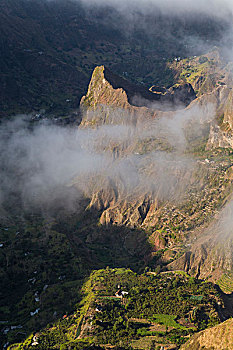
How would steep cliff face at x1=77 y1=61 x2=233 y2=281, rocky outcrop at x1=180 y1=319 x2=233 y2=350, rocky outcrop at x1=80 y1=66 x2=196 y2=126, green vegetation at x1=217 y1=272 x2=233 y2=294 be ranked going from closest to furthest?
1. rocky outcrop at x1=180 y1=319 x2=233 y2=350
2. green vegetation at x1=217 y1=272 x2=233 y2=294
3. steep cliff face at x1=77 y1=61 x2=233 y2=281
4. rocky outcrop at x1=80 y1=66 x2=196 y2=126

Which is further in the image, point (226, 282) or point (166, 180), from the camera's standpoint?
point (166, 180)

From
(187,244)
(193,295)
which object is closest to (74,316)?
(193,295)

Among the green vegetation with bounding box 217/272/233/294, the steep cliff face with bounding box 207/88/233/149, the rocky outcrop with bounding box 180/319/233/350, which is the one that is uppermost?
the steep cliff face with bounding box 207/88/233/149

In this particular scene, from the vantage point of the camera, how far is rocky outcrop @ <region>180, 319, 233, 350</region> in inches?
2840

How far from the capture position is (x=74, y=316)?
97000 millimetres

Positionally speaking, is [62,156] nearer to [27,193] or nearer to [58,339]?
[27,193]

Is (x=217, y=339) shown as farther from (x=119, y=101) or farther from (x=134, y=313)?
(x=119, y=101)

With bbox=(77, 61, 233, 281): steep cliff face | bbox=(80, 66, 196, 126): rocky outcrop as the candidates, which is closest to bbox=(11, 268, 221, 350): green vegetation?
bbox=(77, 61, 233, 281): steep cliff face

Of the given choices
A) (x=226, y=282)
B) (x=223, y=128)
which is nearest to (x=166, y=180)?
(x=223, y=128)

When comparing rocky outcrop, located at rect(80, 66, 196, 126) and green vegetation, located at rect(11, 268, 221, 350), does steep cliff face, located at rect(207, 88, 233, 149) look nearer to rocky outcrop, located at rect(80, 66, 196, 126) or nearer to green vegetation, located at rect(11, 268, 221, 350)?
rocky outcrop, located at rect(80, 66, 196, 126)

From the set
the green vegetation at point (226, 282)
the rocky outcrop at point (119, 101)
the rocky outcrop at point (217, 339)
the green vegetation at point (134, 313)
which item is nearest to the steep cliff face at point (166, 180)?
the rocky outcrop at point (119, 101)

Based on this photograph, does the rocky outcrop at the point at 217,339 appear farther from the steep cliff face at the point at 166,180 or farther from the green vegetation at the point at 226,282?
the steep cliff face at the point at 166,180

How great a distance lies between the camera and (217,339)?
2908 inches

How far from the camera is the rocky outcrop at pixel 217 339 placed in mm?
72125
